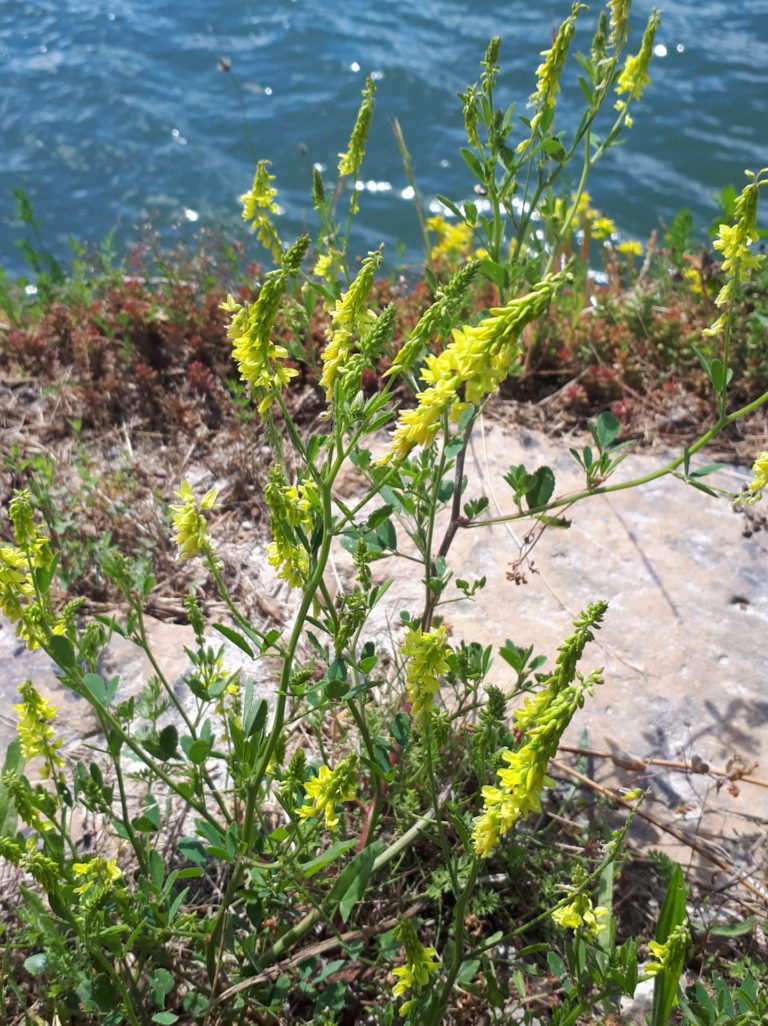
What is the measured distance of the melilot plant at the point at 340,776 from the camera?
1.56 metres

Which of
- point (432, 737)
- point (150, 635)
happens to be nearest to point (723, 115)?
point (150, 635)

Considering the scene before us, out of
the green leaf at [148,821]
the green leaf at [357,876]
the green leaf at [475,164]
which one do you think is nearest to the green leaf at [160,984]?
the green leaf at [148,821]

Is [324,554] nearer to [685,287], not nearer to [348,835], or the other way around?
[348,835]

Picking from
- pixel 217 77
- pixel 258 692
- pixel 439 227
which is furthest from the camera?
pixel 217 77

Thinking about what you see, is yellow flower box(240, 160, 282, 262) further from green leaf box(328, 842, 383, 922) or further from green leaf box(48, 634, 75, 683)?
green leaf box(328, 842, 383, 922)

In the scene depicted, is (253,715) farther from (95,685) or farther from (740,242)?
(740,242)

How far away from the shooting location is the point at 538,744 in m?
1.44

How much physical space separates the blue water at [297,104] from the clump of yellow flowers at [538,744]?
6.57 meters

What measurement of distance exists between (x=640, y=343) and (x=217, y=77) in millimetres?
7521

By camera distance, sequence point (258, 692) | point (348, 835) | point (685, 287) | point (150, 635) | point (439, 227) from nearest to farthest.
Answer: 1. point (348, 835)
2. point (258, 692)
3. point (150, 635)
4. point (685, 287)
5. point (439, 227)

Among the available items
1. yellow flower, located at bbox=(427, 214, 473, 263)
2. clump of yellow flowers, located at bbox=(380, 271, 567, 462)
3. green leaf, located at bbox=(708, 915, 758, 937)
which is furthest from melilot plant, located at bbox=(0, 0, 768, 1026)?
yellow flower, located at bbox=(427, 214, 473, 263)

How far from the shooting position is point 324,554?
158 cm

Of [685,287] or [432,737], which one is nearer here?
[432,737]

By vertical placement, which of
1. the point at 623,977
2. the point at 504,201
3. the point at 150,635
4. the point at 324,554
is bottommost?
the point at 150,635
